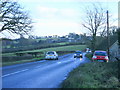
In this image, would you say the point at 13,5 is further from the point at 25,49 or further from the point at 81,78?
the point at 25,49

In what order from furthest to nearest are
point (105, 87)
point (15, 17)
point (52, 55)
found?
point (52, 55)
point (15, 17)
point (105, 87)

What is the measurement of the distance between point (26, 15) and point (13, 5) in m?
2.32

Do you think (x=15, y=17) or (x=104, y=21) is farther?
(x=104, y=21)

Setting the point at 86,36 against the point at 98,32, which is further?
the point at 86,36

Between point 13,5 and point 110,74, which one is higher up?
point 13,5

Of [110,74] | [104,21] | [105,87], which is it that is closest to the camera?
[105,87]

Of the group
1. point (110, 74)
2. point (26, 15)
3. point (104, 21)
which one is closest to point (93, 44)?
point (104, 21)

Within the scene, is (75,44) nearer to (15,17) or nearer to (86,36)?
(86,36)

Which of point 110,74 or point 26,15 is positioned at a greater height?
point 26,15

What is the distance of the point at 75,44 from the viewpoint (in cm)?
10312

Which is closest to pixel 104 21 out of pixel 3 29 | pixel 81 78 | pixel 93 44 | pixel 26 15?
pixel 93 44

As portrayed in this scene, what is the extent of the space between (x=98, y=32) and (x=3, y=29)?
898 inches

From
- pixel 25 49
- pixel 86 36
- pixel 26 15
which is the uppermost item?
pixel 26 15

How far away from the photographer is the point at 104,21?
41.1 metres
